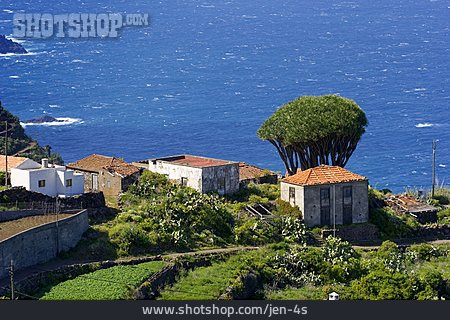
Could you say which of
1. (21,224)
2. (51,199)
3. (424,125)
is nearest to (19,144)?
(51,199)

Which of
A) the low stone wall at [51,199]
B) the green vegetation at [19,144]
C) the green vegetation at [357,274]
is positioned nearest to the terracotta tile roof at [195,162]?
the low stone wall at [51,199]

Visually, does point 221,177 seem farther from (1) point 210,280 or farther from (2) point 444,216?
(1) point 210,280

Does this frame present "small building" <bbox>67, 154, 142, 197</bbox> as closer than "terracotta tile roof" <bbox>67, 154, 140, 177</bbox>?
Yes

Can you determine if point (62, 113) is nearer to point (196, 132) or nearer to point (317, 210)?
point (196, 132)

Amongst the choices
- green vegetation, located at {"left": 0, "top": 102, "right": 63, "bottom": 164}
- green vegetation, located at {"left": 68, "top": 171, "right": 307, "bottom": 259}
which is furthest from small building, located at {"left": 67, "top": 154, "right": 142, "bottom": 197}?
green vegetation, located at {"left": 0, "top": 102, "right": 63, "bottom": 164}

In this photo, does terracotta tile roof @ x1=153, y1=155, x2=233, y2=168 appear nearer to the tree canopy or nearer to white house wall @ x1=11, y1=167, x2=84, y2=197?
the tree canopy

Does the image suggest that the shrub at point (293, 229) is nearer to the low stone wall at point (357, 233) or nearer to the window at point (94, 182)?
the low stone wall at point (357, 233)
